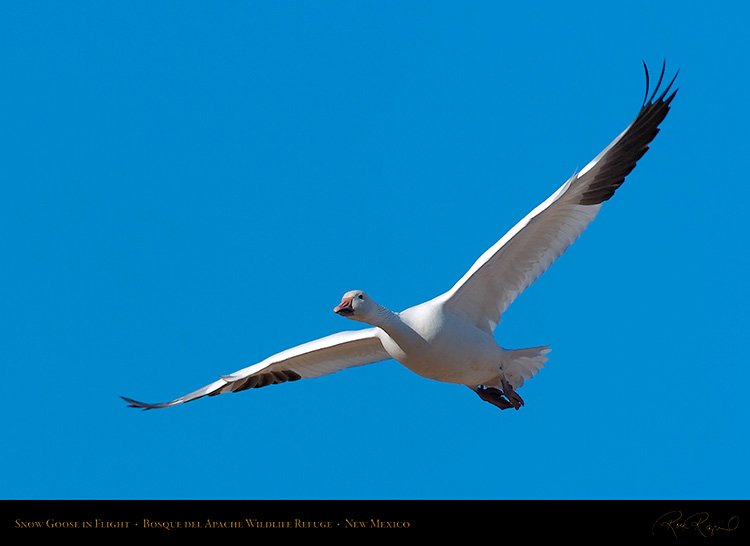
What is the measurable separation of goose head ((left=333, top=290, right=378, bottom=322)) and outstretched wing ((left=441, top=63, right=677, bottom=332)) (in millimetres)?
927

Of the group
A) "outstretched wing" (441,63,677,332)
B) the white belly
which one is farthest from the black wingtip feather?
the white belly

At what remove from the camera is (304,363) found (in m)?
12.3

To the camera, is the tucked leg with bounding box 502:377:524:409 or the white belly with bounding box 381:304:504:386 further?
the tucked leg with bounding box 502:377:524:409

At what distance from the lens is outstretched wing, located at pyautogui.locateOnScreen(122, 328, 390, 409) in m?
11.7

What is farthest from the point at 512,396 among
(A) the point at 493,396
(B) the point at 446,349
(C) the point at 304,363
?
(C) the point at 304,363

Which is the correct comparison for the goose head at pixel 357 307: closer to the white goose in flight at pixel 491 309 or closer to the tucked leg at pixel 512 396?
the white goose in flight at pixel 491 309

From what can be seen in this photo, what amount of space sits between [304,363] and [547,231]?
3304 millimetres

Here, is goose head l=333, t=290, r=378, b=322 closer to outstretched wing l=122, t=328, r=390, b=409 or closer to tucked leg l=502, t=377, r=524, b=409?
outstretched wing l=122, t=328, r=390, b=409

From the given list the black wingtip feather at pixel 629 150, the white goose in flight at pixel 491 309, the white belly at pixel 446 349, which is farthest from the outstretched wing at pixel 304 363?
the black wingtip feather at pixel 629 150
